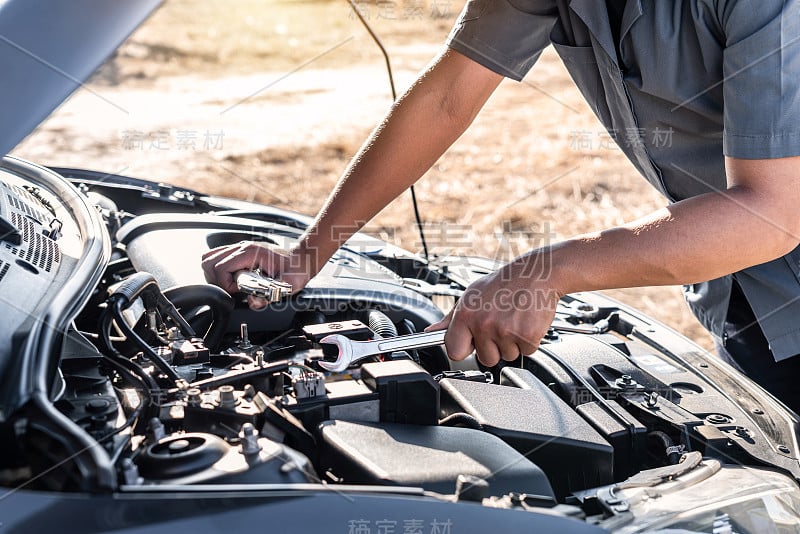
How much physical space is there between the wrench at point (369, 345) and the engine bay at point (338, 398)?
0.02 m

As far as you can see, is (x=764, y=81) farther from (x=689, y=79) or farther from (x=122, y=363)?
(x=122, y=363)

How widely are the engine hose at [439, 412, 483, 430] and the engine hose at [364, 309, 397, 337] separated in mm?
267

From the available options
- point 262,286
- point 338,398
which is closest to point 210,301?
point 262,286

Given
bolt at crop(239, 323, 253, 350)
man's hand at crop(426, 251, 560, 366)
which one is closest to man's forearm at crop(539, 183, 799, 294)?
man's hand at crop(426, 251, 560, 366)

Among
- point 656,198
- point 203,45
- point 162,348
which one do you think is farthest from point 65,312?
point 203,45

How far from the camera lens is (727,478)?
1.50 metres

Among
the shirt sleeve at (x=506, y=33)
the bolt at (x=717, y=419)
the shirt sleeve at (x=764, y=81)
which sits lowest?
the bolt at (x=717, y=419)

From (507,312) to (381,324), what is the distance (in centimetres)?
44

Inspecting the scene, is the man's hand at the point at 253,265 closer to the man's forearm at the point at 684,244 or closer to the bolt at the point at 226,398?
the bolt at the point at 226,398

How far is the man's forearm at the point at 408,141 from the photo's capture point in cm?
204

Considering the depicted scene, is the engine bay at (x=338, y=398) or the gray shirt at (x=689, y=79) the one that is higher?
the gray shirt at (x=689, y=79)

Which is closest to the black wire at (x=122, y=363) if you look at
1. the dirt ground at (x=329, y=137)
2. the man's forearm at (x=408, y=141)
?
the man's forearm at (x=408, y=141)

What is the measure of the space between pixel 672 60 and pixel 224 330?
1125mm

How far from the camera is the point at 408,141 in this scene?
6.73 ft
